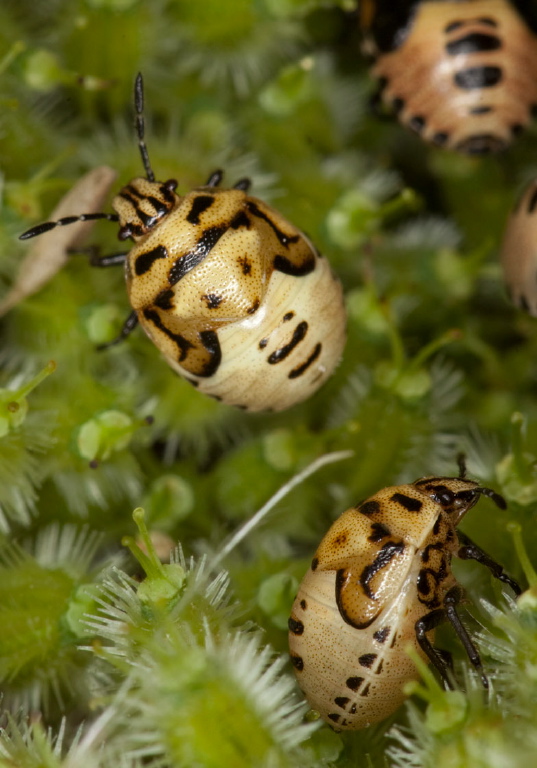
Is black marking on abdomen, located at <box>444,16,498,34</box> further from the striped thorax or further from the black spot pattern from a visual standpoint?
the black spot pattern

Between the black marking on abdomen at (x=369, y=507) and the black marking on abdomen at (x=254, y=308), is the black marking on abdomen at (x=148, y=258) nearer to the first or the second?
the black marking on abdomen at (x=254, y=308)

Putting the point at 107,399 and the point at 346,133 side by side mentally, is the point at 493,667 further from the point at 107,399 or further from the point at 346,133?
the point at 346,133

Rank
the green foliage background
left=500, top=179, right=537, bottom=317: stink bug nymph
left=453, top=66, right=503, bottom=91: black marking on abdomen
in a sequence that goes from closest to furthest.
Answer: the green foliage background < left=500, top=179, right=537, bottom=317: stink bug nymph < left=453, top=66, right=503, bottom=91: black marking on abdomen

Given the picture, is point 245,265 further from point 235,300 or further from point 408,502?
point 408,502

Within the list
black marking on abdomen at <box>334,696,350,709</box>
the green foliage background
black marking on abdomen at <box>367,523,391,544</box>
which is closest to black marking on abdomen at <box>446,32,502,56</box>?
the green foliage background

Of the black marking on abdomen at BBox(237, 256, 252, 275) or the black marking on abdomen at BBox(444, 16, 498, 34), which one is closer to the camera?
the black marking on abdomen at BBox(237, 256, 252, 275)

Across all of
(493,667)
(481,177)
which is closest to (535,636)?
(493,667)

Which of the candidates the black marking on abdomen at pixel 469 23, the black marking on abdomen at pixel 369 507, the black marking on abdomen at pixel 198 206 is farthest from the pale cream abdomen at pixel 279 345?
the black marking on abdomen at pixel 469 23

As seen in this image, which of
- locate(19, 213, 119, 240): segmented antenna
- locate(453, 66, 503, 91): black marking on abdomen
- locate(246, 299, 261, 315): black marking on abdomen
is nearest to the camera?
locate(246, 299, 261, 315): black marking on abdomen
